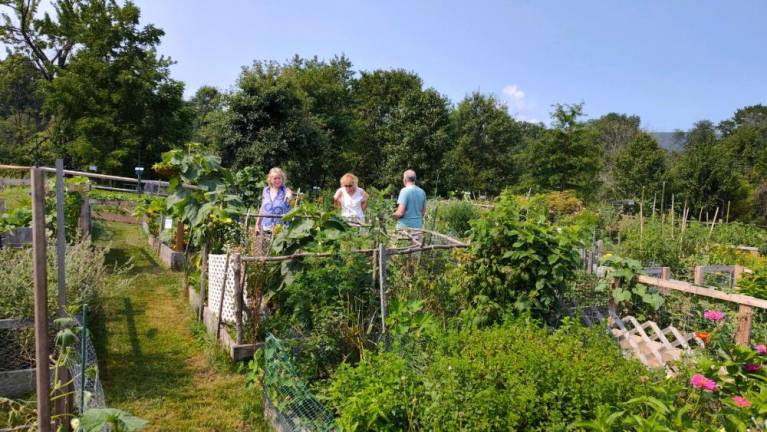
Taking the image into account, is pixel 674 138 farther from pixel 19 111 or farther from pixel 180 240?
pixel 19 111

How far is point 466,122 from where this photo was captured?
83.6ft

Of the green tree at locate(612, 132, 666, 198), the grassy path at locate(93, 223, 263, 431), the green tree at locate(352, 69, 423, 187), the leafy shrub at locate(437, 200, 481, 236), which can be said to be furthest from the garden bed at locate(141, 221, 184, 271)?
the green tree at locate(612, 132, 666, 198)

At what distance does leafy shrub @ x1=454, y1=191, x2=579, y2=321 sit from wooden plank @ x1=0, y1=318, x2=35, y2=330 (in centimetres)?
306

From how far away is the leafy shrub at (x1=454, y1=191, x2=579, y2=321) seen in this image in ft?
12.2

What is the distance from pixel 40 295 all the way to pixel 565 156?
1813 centimetres

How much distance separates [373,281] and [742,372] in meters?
2.30

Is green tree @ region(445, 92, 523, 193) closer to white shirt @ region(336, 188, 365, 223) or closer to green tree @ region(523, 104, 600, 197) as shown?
green tree @ region(523, 104, 600, 197)

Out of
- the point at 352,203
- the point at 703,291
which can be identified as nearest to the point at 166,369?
the point at 352,203

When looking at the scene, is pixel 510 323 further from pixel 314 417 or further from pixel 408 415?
pixel 314 417

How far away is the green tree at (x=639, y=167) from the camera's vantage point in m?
20.3

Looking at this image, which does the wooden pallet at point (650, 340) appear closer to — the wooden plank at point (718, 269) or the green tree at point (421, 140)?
the wooden plank at point (718, 269)

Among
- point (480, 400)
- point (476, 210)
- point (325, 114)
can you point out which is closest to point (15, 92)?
point (325, 114)

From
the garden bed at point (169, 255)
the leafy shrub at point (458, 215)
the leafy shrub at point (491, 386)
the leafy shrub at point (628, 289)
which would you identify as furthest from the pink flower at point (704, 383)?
the leafy shrub at point (458, 215)

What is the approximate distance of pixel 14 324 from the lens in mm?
3285
